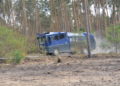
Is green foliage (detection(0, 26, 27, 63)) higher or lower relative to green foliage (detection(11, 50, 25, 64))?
higher

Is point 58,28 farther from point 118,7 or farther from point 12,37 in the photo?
point 12,37

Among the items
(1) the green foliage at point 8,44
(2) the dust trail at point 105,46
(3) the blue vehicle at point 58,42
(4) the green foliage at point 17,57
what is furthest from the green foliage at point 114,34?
(4) the green foliage at point 17,57

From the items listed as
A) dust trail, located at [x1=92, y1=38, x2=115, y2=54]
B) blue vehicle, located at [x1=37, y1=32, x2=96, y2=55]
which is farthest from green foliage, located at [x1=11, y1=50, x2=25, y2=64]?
dust trail, located at [x1=92, y1=38, x2=115, y2=54]

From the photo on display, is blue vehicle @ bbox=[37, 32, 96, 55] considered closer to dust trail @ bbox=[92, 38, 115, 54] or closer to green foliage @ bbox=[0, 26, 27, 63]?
dust trail @ bbox=[92, 38, 115, 54]

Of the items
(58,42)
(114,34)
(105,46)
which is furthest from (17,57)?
(105,46)

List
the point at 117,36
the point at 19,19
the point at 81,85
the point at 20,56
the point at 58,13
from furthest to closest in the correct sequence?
1. the point at 19,19
2. the point at 58,13
3. the point at 117,36
4. the point at 20,56
5. the point at 81,85

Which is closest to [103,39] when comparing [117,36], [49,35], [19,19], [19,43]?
[117,36]

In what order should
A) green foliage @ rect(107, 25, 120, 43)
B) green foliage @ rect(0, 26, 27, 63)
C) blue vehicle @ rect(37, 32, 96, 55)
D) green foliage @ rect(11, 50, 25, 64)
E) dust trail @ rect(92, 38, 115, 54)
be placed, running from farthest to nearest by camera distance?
1. blue vehicle @ rect(37, 32, 96, 55)
2. dust trail @ rect(92, 38, 115, 54)
3. green foliage @ rect(107, 25, 120, 43)
4. green foliage @ rect(0, 26, 27, 63)
5. green foliage @ rect(11, 50, 25, 64)

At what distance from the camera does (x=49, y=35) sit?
103 ft

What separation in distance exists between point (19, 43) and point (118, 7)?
2997 cm

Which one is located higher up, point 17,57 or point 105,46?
point 17,57

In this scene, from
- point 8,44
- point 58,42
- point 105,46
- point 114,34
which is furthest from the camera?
point 58,42

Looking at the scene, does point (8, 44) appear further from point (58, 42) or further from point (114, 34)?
point (114, 34)

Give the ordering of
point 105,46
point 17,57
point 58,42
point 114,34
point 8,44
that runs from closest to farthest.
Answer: point 17,57
point 8,44
point 114,34
point 105,46
point 58,42
